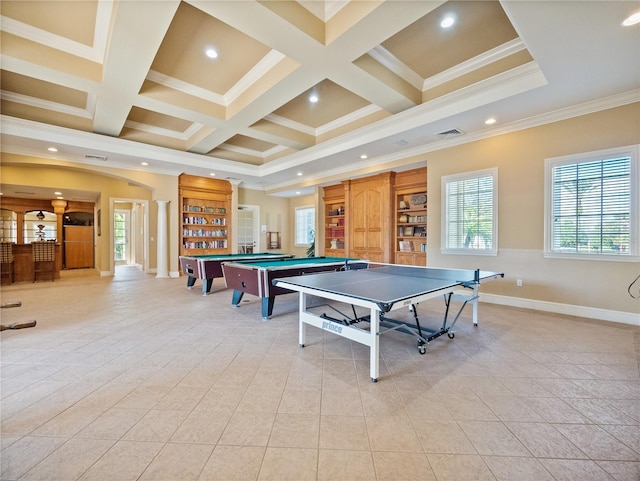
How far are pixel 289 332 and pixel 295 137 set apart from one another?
14.5 ft

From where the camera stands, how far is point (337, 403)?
6.40 ft

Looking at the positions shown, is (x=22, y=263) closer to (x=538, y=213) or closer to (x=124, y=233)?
(x=124, y=233)

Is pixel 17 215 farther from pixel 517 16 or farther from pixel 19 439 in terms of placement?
pixel 517 16

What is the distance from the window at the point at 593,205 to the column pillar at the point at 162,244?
861cm

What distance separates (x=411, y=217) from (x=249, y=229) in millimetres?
5998

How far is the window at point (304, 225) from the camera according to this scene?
1080 centimetres

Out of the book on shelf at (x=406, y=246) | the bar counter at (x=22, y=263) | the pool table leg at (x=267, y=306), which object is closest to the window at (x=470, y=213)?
the book on shelf at (x=406, y=246)

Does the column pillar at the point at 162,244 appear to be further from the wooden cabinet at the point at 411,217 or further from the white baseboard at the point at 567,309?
the white baseboard at the point at 567,309

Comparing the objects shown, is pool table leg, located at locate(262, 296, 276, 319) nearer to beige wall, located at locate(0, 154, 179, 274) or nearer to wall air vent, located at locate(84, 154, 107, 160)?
beige wall, located at locate(0, 154, 179, 274)

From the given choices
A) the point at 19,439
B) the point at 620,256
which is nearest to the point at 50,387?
the point at 19,439

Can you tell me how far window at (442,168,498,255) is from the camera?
16.2ft

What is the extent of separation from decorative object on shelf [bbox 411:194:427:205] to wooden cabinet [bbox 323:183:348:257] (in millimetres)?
2112

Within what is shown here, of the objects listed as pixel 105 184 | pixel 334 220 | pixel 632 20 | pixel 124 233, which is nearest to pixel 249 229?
pixel 334 220

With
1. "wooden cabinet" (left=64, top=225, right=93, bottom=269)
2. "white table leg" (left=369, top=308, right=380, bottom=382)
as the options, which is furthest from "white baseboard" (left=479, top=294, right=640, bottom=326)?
"wooden cabinet" (left=64, top=225, right=93, bottom=269)
